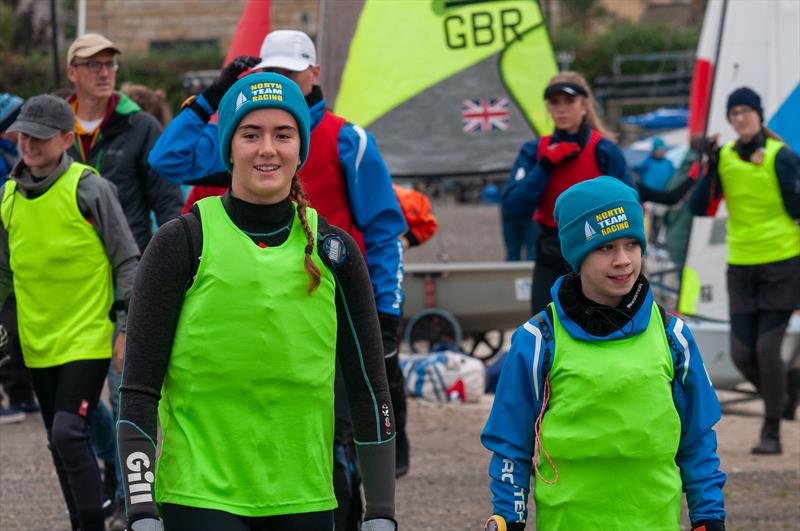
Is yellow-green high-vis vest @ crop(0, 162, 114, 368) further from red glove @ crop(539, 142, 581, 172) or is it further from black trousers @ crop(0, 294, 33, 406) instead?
black trousers @ crop(0, 294, 33, 406)

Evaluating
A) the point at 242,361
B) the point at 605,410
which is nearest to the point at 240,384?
the point at 242,361

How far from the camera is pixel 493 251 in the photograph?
74.6 feet

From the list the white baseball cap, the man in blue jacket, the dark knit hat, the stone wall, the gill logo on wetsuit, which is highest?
the stone wall

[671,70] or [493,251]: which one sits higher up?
[671,70]

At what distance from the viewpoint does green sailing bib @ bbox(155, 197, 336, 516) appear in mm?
3365

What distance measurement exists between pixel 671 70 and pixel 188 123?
3967 cm

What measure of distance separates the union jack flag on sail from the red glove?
446 centimetres

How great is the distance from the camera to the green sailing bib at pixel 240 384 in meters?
3.37

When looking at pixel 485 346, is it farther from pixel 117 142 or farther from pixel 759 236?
pixel 117 142

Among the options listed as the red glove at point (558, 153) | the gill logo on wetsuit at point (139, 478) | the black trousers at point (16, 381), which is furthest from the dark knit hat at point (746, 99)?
the gill logo on wetsuit at point (139, 478)

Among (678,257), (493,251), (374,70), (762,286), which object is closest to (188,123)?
(762,286)

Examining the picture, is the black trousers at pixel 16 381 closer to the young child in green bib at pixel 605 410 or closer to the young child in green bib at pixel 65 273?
the young child in green bib at pixel 65 273

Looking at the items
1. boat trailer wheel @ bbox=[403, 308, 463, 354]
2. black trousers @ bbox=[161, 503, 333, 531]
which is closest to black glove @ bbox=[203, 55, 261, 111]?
black trousers @ bbox=[161, 503, 333, 531]

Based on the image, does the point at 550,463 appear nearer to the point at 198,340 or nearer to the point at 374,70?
the point at 198,340
